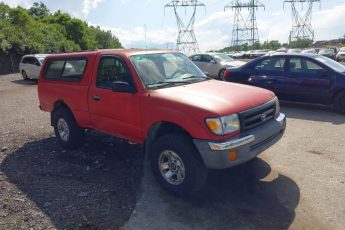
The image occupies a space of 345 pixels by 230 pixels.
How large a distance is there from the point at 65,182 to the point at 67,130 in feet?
5.31

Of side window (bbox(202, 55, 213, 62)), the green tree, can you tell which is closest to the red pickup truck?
side window (bbox(202, 55, 213, 62))

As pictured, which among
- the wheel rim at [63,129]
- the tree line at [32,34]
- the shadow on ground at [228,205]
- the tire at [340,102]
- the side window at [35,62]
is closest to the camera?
the shadow on ground at [228,205]

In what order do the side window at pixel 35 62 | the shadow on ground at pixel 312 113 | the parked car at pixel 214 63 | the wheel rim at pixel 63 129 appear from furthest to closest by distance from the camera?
the side window at pixel 35 62 < the parked car at pixel 214 63 < the shadow on ground at pixel 312 113 < the wheel rim at pixel 63 129

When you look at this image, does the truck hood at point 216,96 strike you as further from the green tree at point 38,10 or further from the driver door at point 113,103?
the green tree at point 38,10

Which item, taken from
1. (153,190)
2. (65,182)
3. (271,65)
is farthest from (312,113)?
(65,182)

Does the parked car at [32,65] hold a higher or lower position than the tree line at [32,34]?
lower

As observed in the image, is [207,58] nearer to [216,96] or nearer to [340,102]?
[340,102]

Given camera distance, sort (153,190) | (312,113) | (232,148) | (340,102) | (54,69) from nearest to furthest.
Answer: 1. (232,148)
2. (153,190)
3. (54,69)
4. (340,102)
5. (312,113)

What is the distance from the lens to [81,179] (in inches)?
205

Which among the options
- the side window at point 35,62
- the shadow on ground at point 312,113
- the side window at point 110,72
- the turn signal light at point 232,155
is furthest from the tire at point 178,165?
the side window at point 35,62

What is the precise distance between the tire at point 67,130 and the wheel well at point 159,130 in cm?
195

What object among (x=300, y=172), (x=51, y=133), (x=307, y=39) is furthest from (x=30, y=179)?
(x=307, y=39)

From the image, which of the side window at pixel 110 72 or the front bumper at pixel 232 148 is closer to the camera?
the front bumper at pixel 232 148

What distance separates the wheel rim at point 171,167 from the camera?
4435 millimetres
